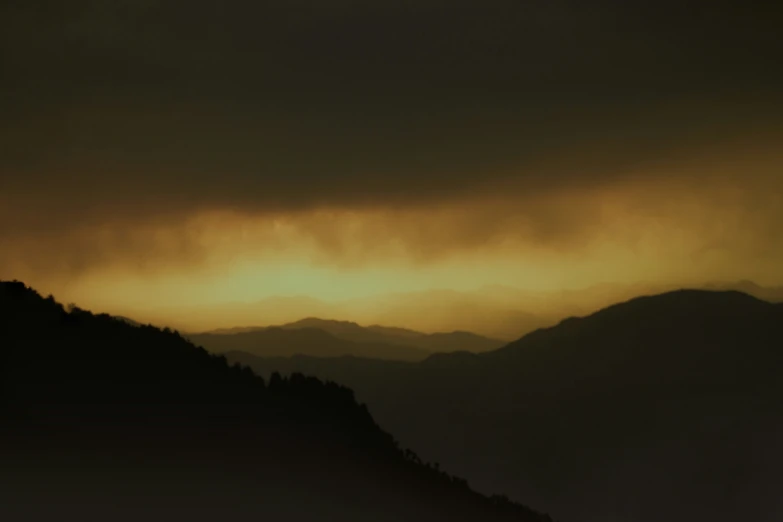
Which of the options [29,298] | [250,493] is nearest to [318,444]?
[250,493]

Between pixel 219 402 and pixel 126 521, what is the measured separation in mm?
55408

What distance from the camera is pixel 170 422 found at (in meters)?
137

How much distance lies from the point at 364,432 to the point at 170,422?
51.2 m

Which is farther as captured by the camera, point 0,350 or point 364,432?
point 364,432

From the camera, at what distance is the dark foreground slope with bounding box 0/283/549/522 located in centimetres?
10775

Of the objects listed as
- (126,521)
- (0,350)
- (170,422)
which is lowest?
(126,521)

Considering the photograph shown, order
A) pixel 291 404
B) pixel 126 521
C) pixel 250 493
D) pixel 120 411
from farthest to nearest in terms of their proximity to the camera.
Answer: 1. pixel 291 404
2. pixel 120 411
3. pixel 250 493
4. pixel 126 521

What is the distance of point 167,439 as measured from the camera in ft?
437

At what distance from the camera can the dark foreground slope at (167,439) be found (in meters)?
108

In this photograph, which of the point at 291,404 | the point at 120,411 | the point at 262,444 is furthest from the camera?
the point at 291,404

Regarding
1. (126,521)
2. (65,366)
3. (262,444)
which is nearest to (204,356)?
(262,444)

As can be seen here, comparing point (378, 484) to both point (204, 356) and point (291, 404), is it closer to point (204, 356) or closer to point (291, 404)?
point (291, 404)

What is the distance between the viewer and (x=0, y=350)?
130 meters

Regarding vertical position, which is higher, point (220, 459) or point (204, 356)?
point (204, 356)
